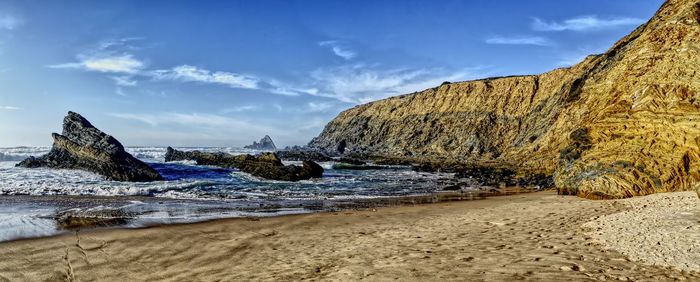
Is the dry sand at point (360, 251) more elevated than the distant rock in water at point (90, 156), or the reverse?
the distant rock in water at point (90, 156)

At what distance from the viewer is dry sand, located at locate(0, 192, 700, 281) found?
577 cm

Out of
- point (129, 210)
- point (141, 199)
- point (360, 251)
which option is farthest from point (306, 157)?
point (360, 251)

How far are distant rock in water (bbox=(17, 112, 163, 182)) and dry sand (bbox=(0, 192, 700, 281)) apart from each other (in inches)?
605

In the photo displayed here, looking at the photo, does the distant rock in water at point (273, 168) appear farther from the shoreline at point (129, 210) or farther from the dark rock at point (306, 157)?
the dark rock at point (306, 157)

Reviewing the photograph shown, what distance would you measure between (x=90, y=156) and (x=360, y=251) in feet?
80.0

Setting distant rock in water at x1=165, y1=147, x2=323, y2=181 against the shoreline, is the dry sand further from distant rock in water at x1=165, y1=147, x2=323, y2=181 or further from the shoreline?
distant rock in water at x1=165, y1=147, x2=323, y2=181

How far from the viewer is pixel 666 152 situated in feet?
41.4

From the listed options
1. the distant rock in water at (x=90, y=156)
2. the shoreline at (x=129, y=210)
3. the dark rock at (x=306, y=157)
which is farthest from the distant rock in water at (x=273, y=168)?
the dark rock at (x=306, y=157)

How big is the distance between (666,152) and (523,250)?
9.14 metres

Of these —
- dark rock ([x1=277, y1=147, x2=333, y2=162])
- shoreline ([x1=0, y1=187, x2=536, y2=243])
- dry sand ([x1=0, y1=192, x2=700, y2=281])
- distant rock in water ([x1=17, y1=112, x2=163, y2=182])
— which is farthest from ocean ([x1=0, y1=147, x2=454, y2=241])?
dark rock ([x1=277, y1=147, x2=333, y2=162])

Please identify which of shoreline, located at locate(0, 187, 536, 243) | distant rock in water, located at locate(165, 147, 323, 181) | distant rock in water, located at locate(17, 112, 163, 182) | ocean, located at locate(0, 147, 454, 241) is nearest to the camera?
shoreline, located at locate(0, 187, 536, 243)

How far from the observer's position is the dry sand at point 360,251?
5766mm

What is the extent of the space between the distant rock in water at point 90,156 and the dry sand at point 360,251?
15371 millimetres

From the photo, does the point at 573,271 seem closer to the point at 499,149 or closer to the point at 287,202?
the point at 287,202
